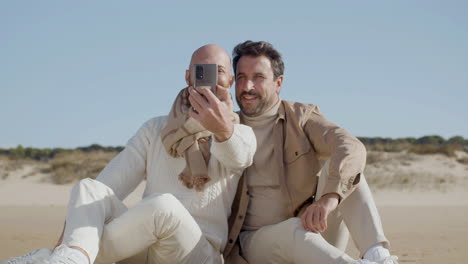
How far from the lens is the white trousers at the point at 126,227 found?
315 cm

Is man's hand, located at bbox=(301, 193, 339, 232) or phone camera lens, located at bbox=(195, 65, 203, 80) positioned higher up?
phone camera lens, located at bbox=(195, 65, 203, 80)

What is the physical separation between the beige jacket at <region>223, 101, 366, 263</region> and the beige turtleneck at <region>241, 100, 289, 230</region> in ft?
0.19

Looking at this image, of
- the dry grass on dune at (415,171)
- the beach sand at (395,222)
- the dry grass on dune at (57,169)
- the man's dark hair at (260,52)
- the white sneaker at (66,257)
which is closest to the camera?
the white sneaker at (66,257)

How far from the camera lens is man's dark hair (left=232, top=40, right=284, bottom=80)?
4504mm

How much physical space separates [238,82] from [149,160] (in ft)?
3.17

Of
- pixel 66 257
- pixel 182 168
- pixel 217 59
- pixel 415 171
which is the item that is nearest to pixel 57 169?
pixel 415 171

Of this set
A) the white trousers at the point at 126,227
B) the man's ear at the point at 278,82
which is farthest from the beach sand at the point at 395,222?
the white trousers at the point at 126,227

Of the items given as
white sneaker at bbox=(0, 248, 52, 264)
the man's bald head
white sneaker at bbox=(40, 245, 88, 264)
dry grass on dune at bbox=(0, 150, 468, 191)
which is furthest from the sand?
white sneaker at bbox=(40, 245, 88, 264)

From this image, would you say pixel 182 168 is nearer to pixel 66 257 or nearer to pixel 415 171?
pixel 66 257

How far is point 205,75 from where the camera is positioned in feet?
11.8

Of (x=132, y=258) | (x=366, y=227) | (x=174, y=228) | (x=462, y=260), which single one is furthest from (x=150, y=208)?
(x=462, y=260)

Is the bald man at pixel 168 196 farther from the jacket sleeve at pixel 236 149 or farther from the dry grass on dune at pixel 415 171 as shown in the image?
the dry grass on dune at pixel 415 171

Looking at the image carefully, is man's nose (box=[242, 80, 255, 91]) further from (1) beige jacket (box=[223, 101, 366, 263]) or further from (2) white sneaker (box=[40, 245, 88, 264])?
(2) white sneaker (box=[40, 245, 88, 264])

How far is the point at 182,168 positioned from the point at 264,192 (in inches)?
26.3
